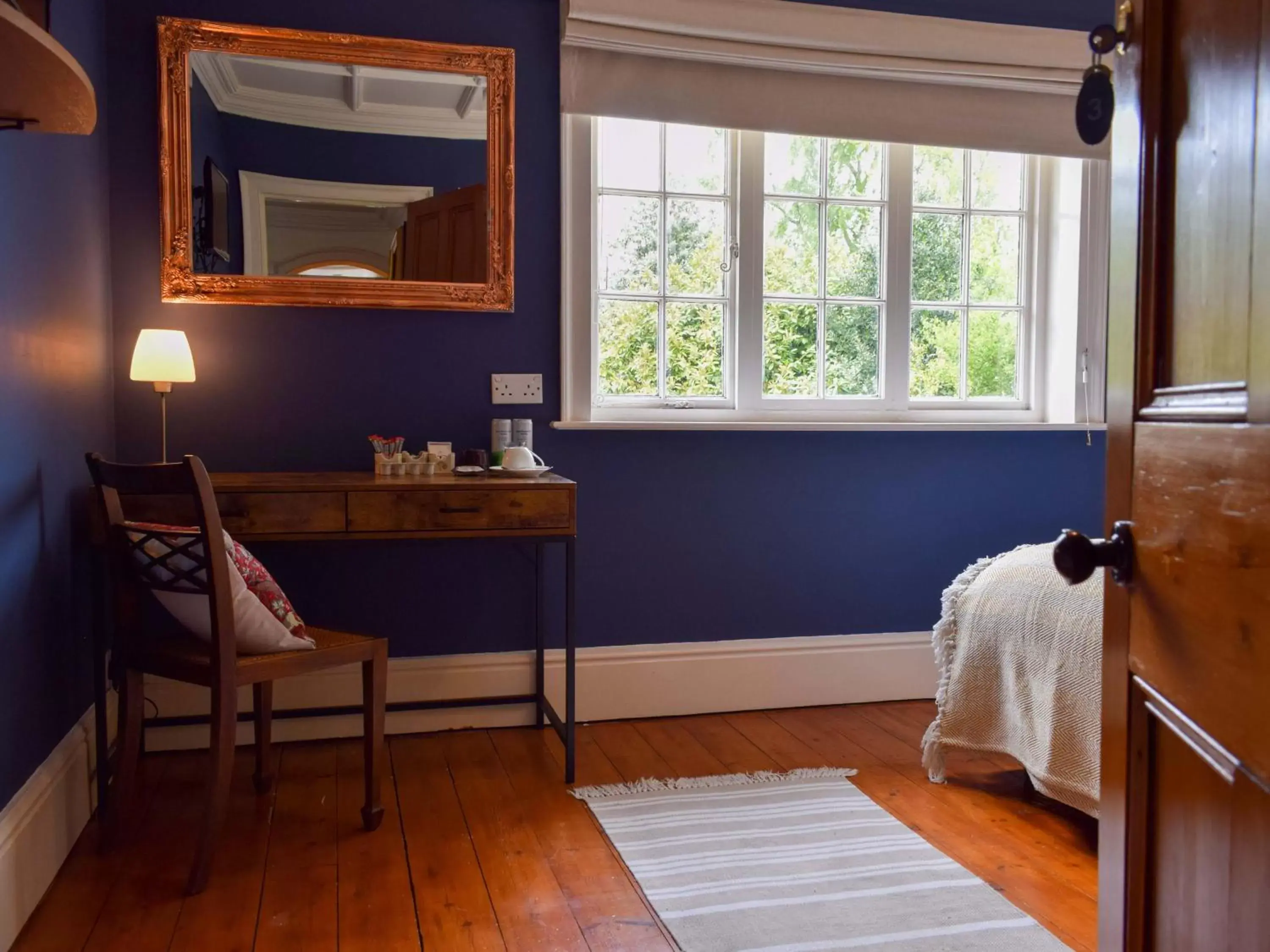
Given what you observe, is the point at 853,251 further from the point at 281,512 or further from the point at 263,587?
the point at 263,587

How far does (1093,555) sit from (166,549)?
1.90 m

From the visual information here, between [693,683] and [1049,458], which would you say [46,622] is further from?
[1049,458]

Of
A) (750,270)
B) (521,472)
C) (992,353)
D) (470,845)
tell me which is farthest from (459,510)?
(992,353)

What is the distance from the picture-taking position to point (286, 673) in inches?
86.5

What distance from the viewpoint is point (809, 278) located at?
3371mm

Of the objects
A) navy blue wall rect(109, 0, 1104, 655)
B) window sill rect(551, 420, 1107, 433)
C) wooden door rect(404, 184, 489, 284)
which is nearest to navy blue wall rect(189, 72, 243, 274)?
navy blue wall rect(109, 0, 1104, 655)

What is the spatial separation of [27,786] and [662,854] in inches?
50.1

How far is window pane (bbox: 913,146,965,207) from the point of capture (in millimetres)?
3430

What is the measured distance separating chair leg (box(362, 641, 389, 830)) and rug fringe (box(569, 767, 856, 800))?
499 millimetres

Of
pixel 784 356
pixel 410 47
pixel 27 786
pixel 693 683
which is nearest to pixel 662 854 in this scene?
pixel 693 683

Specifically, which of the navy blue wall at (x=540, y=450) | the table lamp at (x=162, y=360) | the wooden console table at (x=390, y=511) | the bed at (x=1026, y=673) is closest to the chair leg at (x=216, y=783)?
the wooden console table at (x=390, y=511)

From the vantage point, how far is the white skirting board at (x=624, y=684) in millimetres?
2959

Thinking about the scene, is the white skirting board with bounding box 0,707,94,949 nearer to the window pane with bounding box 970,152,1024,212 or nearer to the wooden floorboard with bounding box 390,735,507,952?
the wooden floorboard with bounding box 390,735,507,952

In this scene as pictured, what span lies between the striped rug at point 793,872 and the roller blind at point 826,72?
1.93 metres
